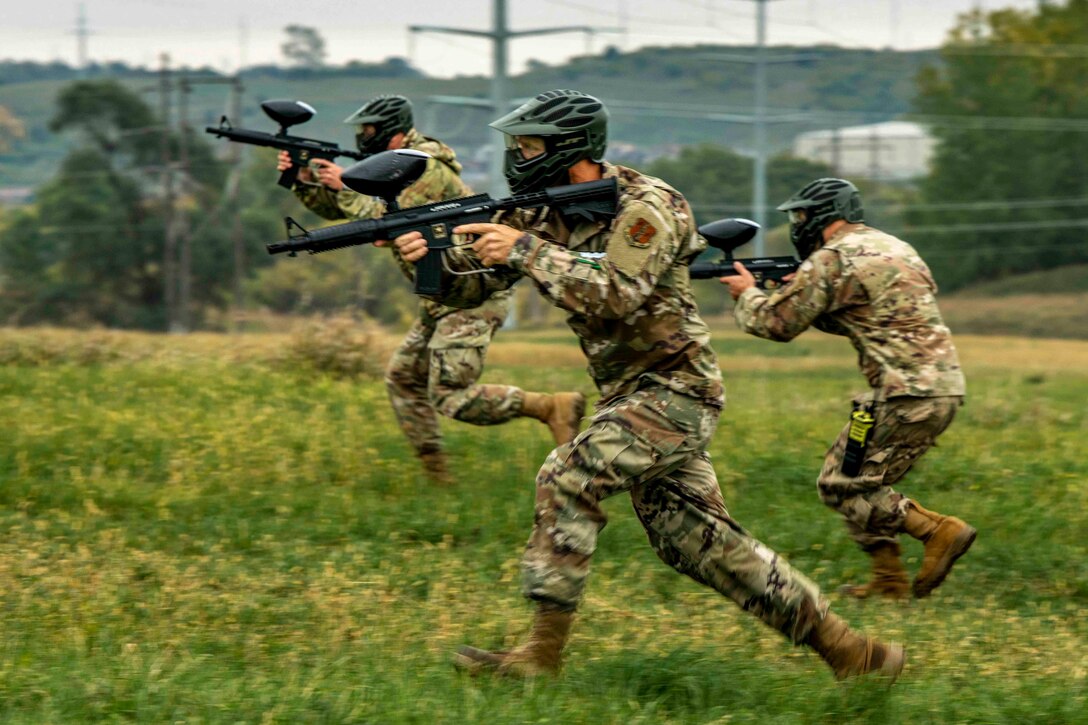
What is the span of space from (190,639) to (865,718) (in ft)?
8.81

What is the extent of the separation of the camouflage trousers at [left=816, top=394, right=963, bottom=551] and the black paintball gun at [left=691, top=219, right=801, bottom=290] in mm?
770

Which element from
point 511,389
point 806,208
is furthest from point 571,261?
point 511,389

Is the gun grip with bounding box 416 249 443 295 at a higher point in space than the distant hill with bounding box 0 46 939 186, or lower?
lower

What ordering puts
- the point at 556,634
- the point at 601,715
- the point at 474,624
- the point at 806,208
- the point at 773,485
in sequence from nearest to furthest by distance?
1. the point at 601,715
2. the point at 556,634
3. the point at 474,624
4. the point at 806,208
5. the point at 773,485

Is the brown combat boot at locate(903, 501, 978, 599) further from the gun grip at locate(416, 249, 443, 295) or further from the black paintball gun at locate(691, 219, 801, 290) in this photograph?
the gun grip at locate(416, 249, 443, 295)

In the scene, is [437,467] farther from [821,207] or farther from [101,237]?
[101,237]

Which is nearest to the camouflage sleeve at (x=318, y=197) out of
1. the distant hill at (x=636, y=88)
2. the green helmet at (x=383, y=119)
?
the green helmet at (x=383, y=119)

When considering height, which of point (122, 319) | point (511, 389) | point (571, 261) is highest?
point (571, 261)

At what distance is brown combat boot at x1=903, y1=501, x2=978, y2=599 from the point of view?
7488 millimetres

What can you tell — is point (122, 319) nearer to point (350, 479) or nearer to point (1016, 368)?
point (1016, 368)

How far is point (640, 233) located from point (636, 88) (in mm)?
92504

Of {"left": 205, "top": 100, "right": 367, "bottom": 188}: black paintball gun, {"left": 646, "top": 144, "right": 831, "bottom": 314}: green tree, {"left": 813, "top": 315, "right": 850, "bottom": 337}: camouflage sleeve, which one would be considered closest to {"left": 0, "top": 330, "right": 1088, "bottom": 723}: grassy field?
{"left": 813, "top": 315, "right": 850, "bottom": 337}: camouflage sleeve

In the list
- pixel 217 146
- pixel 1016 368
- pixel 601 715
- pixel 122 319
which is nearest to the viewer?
pixel 601 715

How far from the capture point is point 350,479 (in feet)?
32.1
